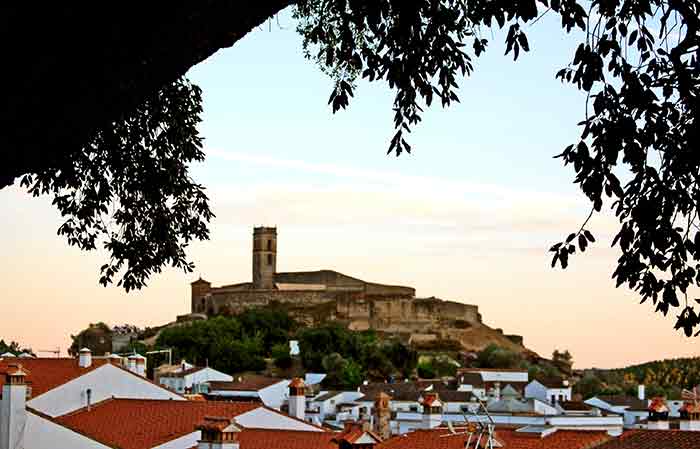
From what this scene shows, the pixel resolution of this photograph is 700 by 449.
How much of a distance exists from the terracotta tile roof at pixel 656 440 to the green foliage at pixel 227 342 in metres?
73.0

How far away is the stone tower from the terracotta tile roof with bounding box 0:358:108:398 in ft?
347

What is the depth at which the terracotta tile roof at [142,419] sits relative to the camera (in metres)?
21.7

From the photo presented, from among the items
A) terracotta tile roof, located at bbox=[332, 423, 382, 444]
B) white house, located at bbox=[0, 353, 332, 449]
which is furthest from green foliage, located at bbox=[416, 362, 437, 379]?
terracotta tile roof, located at bbox=[332, 423, 382, 444]

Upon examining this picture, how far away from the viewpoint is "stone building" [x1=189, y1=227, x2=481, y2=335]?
127750 millimetres

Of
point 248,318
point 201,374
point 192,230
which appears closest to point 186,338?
point 248,318

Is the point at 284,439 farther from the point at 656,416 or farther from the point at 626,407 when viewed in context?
the point at 626,407

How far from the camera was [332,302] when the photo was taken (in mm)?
130250

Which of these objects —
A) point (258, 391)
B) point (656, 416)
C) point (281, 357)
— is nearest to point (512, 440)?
point (656, 416)

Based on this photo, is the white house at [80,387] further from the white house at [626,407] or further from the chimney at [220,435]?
the white house at [626,407]

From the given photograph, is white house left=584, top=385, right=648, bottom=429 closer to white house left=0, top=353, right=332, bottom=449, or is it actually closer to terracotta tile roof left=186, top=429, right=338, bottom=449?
white house left=0, top=353, right=332, bottom=449

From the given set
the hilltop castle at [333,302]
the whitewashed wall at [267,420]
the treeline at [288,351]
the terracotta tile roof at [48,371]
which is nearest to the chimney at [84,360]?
the terracotta tile roof at [48,371]

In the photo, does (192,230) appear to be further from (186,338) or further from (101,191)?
(186,338)

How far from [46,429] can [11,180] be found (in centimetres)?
1637

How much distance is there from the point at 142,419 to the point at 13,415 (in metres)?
3.37
